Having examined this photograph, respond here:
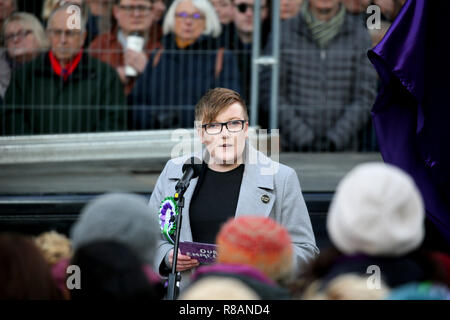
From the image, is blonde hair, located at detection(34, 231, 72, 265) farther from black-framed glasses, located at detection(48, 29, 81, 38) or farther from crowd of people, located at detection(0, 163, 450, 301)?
black-framed glasses, located at detection(48, 29, 81, 38)

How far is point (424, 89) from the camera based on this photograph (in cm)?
528

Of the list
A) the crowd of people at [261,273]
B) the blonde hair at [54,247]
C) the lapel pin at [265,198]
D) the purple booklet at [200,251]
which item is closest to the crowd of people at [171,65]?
the lapel pin at [265,198]

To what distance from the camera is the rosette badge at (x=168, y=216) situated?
14.7 ft

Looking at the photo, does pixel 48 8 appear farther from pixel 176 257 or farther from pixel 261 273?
pixel 261 273

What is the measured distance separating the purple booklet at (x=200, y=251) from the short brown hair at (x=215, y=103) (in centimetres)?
62

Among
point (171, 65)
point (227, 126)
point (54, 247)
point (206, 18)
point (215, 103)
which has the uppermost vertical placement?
point (206, 18)

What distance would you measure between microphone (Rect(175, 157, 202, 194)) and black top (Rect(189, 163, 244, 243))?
0.06m

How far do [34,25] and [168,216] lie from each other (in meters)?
3.53

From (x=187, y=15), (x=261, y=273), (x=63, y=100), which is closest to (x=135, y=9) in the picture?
(x=187, y=15)

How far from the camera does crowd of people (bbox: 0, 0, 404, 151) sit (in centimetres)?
755

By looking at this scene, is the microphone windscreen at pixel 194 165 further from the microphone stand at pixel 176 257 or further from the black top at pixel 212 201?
the microphone stand at pixel 176 257

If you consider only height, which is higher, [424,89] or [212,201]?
[424,89]

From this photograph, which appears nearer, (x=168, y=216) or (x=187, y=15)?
(x=168, y=216)
